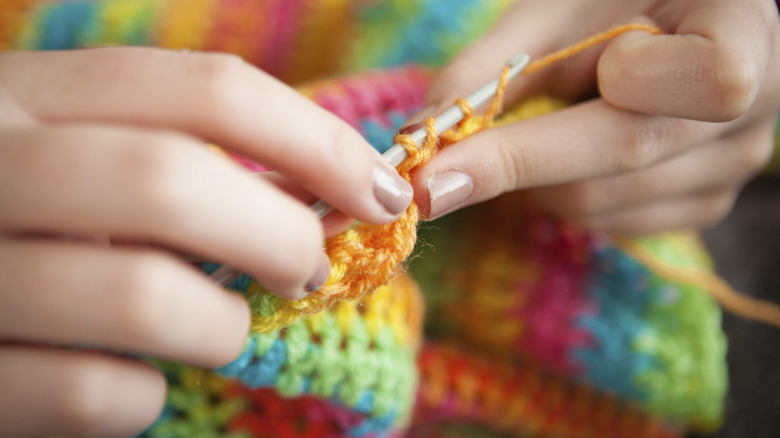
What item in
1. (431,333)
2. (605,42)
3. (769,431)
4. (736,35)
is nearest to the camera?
(736,35)

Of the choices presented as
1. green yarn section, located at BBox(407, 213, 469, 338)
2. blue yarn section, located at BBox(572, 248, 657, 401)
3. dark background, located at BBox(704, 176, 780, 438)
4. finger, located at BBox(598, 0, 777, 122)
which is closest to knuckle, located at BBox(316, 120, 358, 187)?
finger, located at BBox(598, 0, 777, 122)

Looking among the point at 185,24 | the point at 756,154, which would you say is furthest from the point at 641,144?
the point at 185,24

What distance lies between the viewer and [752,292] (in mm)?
947

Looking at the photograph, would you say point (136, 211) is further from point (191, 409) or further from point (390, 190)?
point (191, 409)

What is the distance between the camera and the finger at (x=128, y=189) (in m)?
0.33

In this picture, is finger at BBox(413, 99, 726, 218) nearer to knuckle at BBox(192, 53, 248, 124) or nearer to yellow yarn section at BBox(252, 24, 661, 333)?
yellow yarn section at BBox(252, 24, 661, 333)

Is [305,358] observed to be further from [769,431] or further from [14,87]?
[769,431]

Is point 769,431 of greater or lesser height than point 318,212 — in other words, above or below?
below

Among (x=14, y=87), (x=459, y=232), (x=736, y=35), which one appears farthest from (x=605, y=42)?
(x=14, y=87)

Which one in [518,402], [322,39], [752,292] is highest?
[322,39]

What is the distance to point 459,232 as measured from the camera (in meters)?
0.85

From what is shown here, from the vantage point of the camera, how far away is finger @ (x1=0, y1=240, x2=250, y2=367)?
0.33 meters

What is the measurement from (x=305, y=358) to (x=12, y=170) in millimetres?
312

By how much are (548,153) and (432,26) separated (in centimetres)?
39
